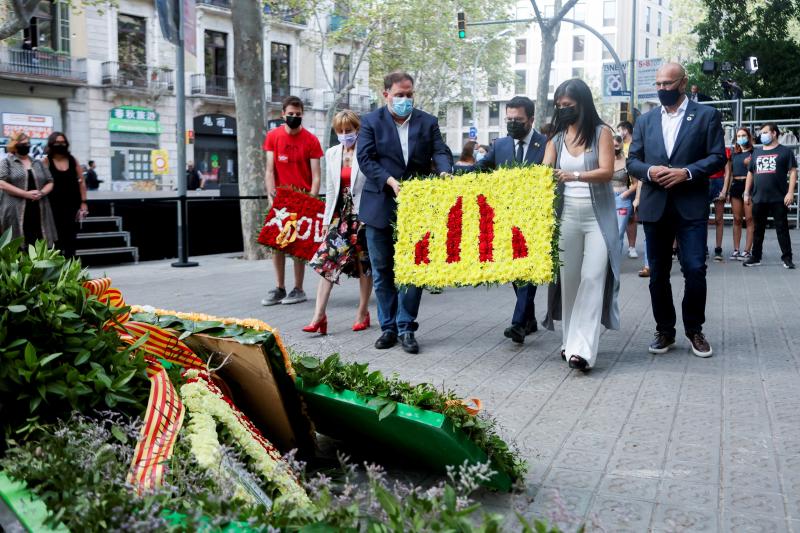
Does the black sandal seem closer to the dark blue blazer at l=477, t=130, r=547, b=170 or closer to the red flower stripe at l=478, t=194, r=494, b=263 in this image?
the red flower stripe at l=478, t=194, r=494, b=263

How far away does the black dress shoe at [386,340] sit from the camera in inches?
285

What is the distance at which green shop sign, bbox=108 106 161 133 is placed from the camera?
4078 cm

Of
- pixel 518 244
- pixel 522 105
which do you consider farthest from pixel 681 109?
pixel 518 244

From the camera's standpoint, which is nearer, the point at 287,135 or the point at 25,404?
the point at 25,404

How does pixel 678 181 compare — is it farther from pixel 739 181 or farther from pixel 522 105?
pixel 739 181

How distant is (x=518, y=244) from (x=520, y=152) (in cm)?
169

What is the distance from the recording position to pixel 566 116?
6395 mm

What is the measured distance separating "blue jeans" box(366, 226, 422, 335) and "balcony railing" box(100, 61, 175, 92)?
35504 millimetres

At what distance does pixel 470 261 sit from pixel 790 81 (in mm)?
25848

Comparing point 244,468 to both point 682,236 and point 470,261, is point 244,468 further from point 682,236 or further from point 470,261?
point 682,236

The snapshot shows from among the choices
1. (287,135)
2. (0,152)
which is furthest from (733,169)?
(0,152)

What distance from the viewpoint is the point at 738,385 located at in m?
5.89

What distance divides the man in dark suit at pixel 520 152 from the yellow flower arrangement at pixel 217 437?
4.36 m

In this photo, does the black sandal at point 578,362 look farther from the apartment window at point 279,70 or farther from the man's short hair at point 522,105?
the apartment window at point 279,70
